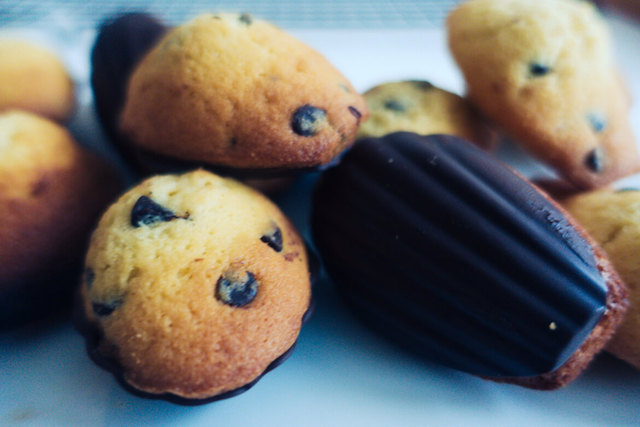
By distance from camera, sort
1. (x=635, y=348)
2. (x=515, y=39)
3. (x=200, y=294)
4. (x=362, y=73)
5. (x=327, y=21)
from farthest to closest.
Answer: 1. (x=327, y=21)
2. (x=362, y=73)
3. (x=515, y=39)
4. (x=635, y=348)
5. (x=200, y=294)

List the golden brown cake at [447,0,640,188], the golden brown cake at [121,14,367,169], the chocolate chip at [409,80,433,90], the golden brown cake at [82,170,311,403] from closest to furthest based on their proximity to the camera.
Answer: the golden brown cake at [82,170,311,403] < the golden brown cake at [121,14,367,169] < the golden brown cake at [447,0,640,188] < the chocolate chip at [409,80,433,90]

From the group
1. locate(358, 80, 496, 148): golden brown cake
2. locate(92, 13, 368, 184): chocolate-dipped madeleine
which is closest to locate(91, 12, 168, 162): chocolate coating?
locate(92, 13, 368, 184): chocolate-dipped madeleine

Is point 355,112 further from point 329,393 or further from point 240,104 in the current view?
point 329,393

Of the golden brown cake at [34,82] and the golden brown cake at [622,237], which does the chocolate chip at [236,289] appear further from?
the golden brown cake at [34,82]

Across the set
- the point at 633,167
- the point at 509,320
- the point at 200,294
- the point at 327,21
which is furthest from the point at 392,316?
the point at 327,21

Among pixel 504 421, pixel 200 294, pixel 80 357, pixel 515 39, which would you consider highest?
pixel 515 39

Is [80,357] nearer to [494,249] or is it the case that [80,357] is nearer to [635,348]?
[494,249]

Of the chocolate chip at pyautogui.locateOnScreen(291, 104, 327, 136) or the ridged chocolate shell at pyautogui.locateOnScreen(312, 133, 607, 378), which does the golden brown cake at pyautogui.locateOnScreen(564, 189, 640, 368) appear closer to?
the ridged chocolate shell at pyautogui.locateOnScreen(312, 133, 607, 378)

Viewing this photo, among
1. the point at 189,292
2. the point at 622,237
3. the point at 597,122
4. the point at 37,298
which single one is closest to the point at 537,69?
the point at 597,122
